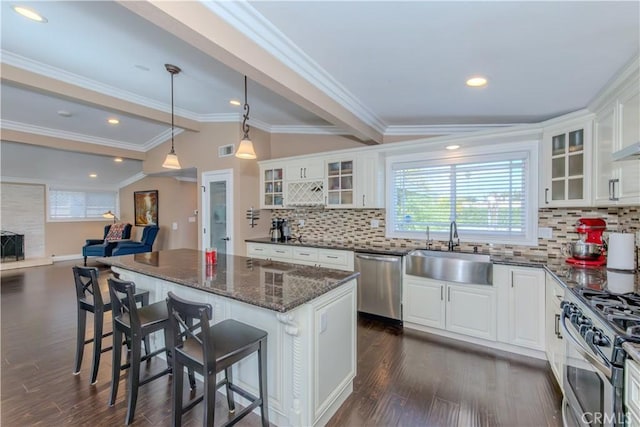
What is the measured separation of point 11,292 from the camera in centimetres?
479

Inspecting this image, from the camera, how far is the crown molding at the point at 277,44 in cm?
169

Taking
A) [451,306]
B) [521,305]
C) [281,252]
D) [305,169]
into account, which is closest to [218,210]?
[281,252]

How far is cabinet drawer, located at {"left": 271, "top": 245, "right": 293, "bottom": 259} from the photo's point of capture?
4.22m

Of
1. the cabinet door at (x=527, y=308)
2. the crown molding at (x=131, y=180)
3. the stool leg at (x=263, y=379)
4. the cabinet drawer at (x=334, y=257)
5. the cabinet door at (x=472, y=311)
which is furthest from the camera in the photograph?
the crown molding at (x=131, y=180)

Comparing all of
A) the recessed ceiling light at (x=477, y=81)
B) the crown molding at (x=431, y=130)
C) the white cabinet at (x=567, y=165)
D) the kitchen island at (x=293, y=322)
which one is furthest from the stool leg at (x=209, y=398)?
the crown molding at (x=431, y=130)

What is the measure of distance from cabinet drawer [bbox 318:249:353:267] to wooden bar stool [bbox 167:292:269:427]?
81.1 inches

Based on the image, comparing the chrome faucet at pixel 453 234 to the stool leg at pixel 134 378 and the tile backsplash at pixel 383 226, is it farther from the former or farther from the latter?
the stool leg at pixel 134 378

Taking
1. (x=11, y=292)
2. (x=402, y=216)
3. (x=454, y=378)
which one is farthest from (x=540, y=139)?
(x=11, y=292)

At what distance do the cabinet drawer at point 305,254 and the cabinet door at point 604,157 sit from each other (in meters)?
2.97

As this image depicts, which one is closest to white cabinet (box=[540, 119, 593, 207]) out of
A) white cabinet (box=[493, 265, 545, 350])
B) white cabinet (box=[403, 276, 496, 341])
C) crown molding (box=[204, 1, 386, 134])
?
white cabinet (box=[493, 265, 545, 350])

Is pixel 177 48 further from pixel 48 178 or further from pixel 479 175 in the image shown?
pixel 48 178

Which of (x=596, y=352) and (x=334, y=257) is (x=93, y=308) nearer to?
(x=334, y=257)

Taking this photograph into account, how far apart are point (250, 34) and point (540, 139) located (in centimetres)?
307

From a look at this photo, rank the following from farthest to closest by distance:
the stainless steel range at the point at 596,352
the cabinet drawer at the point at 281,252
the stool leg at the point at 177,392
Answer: the cabinet drawer at the point at 281,252 < the stool leg at the point at 177,392 < the stainless steel range at the point at 596,352
